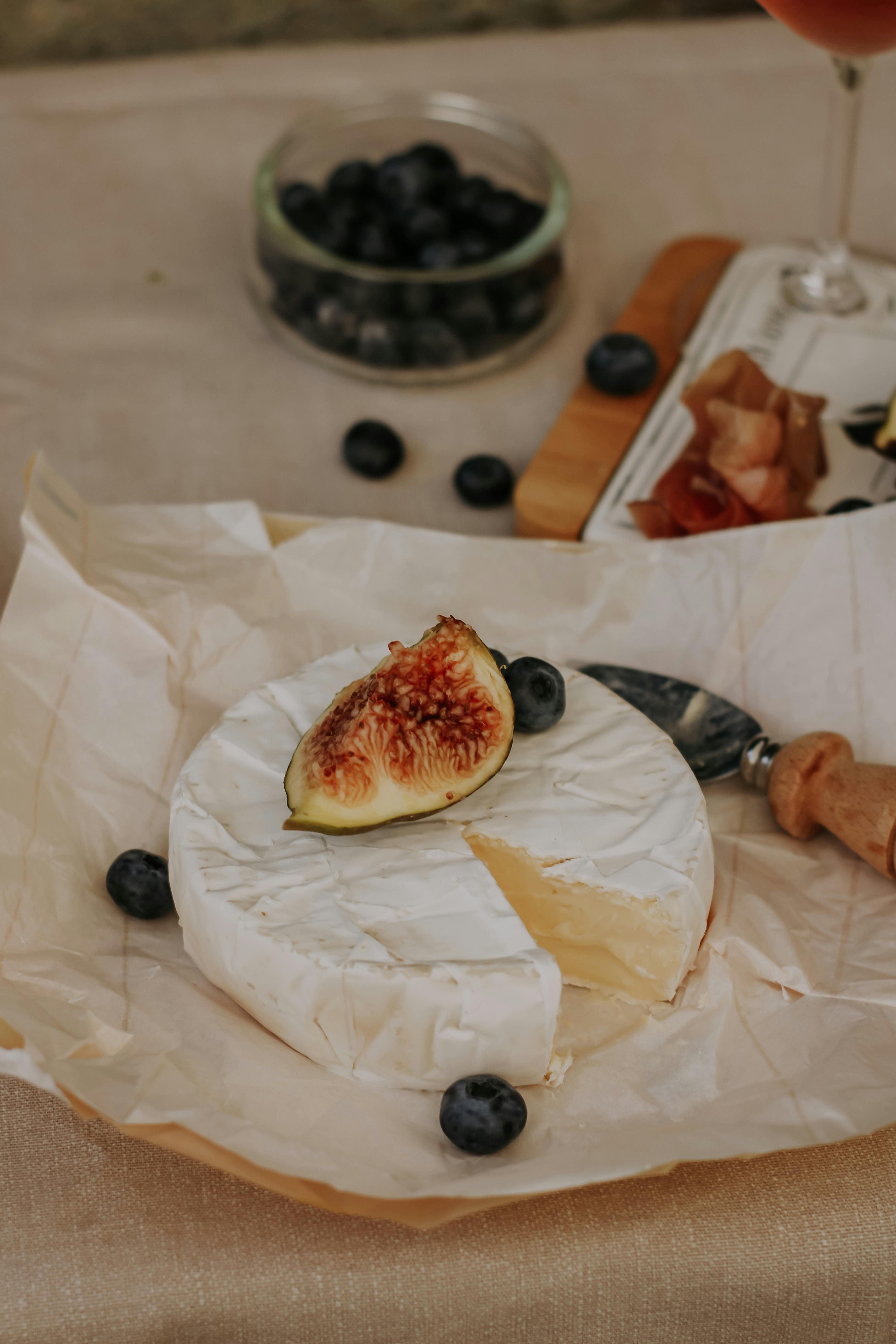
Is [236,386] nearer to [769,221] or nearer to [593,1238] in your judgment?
[769,221]

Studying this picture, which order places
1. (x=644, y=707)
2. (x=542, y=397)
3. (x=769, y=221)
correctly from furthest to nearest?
(x=769, y=221) < (x=542, y=397) < (x=644, y=707)

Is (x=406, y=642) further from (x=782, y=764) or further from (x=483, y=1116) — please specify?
(x=483, y=1116)

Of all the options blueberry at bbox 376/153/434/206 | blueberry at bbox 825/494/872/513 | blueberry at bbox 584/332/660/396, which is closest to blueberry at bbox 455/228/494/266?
blueberry at bbox 376/153/434/206

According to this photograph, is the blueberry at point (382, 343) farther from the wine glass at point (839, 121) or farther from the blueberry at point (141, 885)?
the blueberry at point (141, 885)

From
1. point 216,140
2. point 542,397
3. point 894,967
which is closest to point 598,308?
point 542,397

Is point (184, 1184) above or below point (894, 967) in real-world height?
below

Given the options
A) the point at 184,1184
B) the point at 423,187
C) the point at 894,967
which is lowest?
the point at 184,1184

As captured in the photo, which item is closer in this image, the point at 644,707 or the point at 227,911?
the point at 227,911
